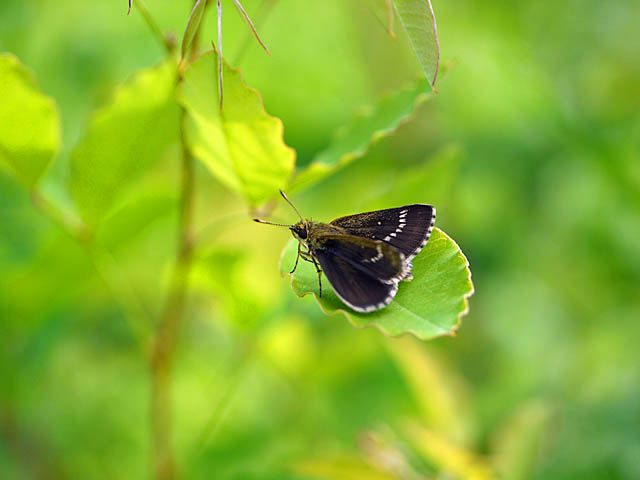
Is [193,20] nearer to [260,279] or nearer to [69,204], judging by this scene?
[69,204]

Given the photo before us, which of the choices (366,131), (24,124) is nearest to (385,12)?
(366,131)

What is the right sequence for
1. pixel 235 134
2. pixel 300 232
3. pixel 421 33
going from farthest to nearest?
pixel 300 232, pixel 235 134, pixel 421 33

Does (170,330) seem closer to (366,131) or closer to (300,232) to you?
(300,232)

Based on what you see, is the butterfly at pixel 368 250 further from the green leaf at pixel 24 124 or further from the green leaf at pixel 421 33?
the green leaf at pixel 24 124

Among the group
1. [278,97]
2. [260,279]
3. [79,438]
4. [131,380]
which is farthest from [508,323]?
[79,438]

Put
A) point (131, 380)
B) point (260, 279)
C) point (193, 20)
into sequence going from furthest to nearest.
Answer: point (260, 279) → point (131, 380) → point (193, 20)

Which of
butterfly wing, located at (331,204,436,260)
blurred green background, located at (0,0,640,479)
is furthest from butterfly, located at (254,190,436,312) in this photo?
blurred green background, located at (0,0,640,479)

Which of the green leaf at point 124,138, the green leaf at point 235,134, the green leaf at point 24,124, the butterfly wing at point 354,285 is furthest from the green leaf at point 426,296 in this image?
the green leaf at point 24,124
